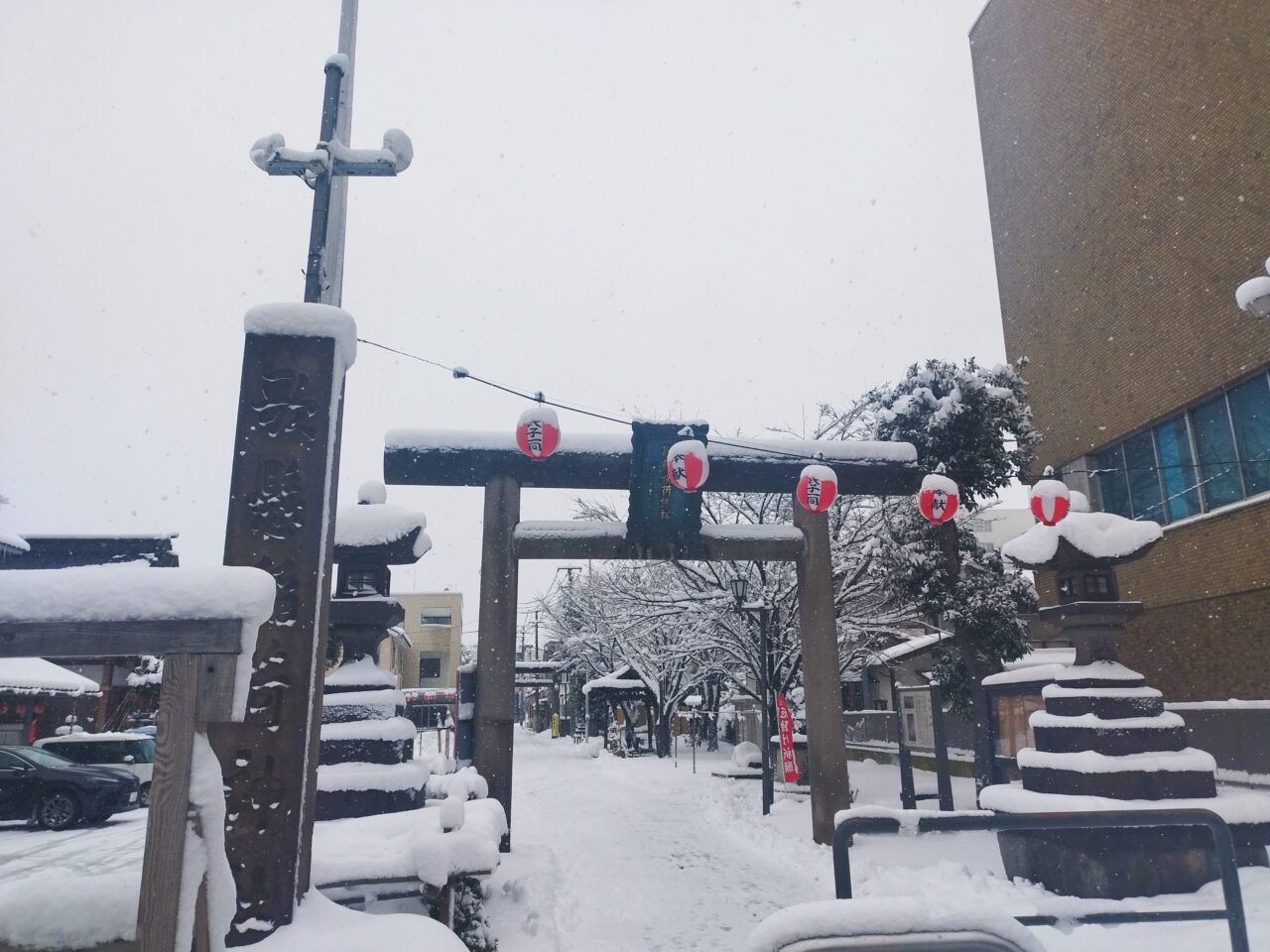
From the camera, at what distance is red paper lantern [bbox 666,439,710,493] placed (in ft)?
33.0

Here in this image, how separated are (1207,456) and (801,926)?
1669 cm

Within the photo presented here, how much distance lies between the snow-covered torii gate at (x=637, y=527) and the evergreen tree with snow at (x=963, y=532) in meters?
3.21

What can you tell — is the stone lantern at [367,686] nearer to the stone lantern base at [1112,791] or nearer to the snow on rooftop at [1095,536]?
the stone lantern base at [1112,791]

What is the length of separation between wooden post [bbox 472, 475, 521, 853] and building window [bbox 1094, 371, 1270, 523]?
9.94 metres

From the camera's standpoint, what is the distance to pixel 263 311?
15.8 ft

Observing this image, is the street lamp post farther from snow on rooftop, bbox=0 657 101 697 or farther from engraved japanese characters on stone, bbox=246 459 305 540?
snow on rooftop, bbox=0 657 101 697

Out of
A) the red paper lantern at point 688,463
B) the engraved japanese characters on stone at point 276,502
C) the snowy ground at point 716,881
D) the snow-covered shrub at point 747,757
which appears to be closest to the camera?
the engraved japanese characters on stone at point 276,502

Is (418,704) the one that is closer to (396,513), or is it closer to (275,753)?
(396,513)

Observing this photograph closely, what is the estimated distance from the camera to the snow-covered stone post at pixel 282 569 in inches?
167

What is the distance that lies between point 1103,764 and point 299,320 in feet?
25.6

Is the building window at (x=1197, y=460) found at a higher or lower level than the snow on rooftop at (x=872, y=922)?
higher

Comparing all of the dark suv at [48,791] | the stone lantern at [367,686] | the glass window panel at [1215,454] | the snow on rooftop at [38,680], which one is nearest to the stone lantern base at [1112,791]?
the stone lantern at [367,686]

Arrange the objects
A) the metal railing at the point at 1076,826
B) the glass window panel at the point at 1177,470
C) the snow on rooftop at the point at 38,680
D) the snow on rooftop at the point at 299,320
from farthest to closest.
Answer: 1. the snow on rooftop at the point at 38,680
2. the glass window panel at the point at 1177,470
3. the snow on rooftop at the point at 299,320
4. the metal railing at the point at 1076,826

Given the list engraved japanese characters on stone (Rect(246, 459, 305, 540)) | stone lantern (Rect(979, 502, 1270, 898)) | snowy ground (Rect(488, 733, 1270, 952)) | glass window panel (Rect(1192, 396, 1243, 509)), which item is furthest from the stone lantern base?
glass window panel (Rect(1192, 396, 1243, 509))
